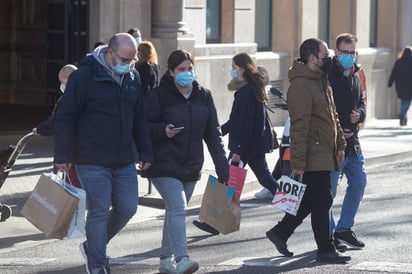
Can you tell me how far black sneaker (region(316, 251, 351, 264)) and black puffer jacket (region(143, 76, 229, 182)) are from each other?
116cm

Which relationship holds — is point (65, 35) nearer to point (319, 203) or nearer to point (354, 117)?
point (354, 117)

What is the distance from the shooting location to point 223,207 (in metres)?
9.36

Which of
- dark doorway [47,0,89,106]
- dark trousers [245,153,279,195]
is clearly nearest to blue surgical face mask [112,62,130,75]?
dark trousers [245,153,279,195]

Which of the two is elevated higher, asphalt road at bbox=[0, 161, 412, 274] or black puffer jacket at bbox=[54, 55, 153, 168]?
black puffer jacket at bbox=[54, 55, 153, 168]

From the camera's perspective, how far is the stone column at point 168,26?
18859mm

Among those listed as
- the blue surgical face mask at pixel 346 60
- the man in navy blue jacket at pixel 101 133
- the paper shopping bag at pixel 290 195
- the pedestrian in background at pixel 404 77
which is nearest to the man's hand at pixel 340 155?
the paper shopping bag at pixel 290 195

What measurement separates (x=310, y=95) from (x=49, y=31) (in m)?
11.1

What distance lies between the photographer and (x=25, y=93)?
24891mm

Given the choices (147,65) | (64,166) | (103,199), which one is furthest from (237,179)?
(147,65)

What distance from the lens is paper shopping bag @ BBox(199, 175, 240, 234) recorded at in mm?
9352

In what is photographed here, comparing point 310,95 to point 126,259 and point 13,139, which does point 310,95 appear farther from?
point 13,139

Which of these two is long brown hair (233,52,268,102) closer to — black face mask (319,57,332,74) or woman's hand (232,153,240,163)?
woman's hand (232,153,240,163)

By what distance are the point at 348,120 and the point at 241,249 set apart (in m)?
1.49

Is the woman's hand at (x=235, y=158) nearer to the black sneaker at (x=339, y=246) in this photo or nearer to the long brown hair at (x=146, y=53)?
the black sneaker at (x=339, y=246)
